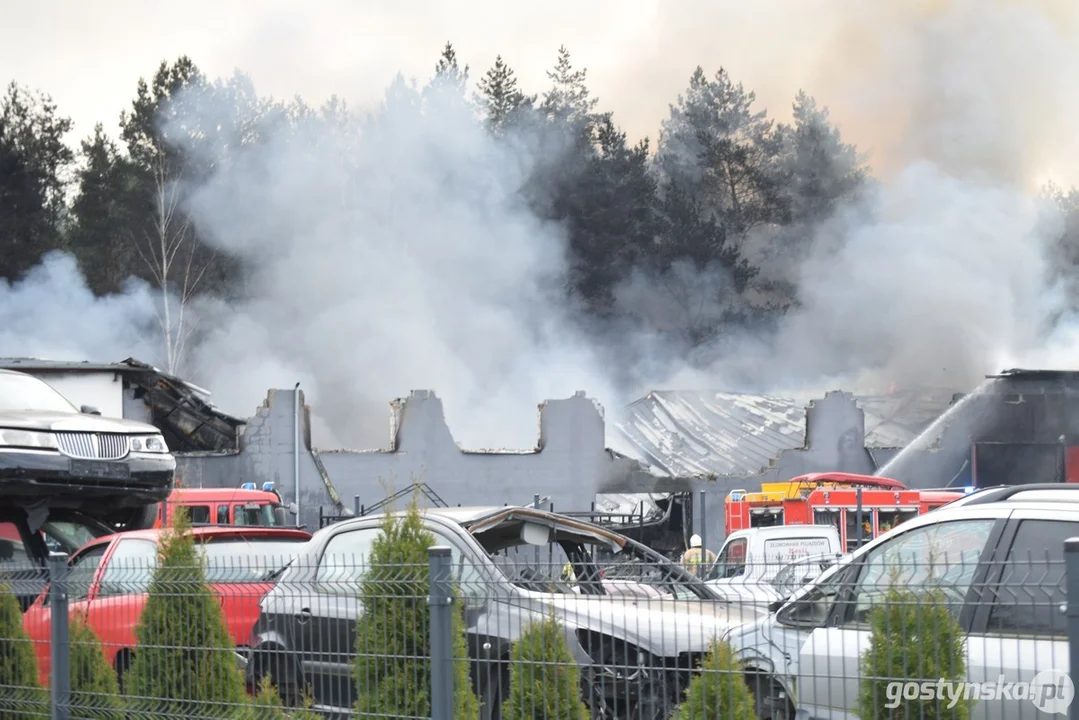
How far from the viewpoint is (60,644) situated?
677 centimetres

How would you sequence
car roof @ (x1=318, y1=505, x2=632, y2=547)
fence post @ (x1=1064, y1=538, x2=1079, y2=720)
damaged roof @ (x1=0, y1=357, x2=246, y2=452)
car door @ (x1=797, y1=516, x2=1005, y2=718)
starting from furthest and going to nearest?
damaged roof @ (x1=0, y1=357, x2=246, y2=452), car roof @ (x1=318, y1=505, x2=632, y2=547), car door @ (x1=797, y1=516, x2=1005, y2=718), fence post @ (x1=1064, y1=538, x2=1079, y2=720)

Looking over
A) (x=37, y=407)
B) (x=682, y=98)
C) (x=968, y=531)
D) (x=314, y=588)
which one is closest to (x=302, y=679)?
(x=314, y=588)

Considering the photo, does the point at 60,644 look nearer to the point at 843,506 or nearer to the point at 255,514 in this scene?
the point at 255,514

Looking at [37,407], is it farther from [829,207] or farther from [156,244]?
[829,207]

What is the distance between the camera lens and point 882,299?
48625 millimetres

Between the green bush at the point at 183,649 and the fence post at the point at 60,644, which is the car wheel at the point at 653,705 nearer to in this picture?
the green bush at the point at 183,649

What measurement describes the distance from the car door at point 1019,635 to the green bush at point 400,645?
1.86 metres

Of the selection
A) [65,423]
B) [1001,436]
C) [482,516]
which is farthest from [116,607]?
[1001,436]

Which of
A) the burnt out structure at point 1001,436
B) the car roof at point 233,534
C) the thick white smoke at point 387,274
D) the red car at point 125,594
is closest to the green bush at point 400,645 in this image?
the red car at point 125,594

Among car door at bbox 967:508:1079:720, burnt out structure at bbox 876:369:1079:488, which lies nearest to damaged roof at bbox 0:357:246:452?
burnt out structure at bbox 876:369:1079:488

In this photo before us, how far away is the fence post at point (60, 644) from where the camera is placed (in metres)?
6.71

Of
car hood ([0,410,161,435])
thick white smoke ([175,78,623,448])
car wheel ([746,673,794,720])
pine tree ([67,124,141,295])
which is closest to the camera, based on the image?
car wheel ([746,673,794,720])

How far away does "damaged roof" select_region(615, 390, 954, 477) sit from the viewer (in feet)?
100

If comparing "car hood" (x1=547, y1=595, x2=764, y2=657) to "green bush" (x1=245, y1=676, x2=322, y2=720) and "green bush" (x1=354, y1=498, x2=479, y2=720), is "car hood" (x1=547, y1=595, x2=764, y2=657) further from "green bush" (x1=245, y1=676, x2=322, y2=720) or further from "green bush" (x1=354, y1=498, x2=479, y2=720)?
"green bush" (x1=245, y1=676, x2=322, y2=720)
